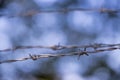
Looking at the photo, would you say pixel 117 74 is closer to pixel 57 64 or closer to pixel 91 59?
pixel 91 59

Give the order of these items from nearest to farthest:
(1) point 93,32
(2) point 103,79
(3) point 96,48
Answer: (3) point 96,48 < (2) point 103,79 < (1) point 93,32

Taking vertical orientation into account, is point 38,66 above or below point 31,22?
below

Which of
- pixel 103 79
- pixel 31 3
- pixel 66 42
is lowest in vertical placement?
pixel 103 79

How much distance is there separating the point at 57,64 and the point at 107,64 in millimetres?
988

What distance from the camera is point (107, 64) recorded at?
809 centimetres

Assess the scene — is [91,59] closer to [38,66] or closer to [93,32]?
[93,32]

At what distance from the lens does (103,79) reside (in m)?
7.47

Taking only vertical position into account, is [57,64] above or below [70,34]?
below

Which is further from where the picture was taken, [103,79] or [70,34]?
[70,34]

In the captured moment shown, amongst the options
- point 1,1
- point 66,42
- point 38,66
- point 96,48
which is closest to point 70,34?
point 66,42

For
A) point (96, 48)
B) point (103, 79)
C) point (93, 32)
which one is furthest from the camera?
point (93, 32)

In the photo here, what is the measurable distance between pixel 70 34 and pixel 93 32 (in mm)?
545

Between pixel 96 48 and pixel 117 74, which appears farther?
pixel 117 74

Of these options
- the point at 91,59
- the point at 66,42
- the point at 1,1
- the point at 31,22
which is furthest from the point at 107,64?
the point at 1,1
